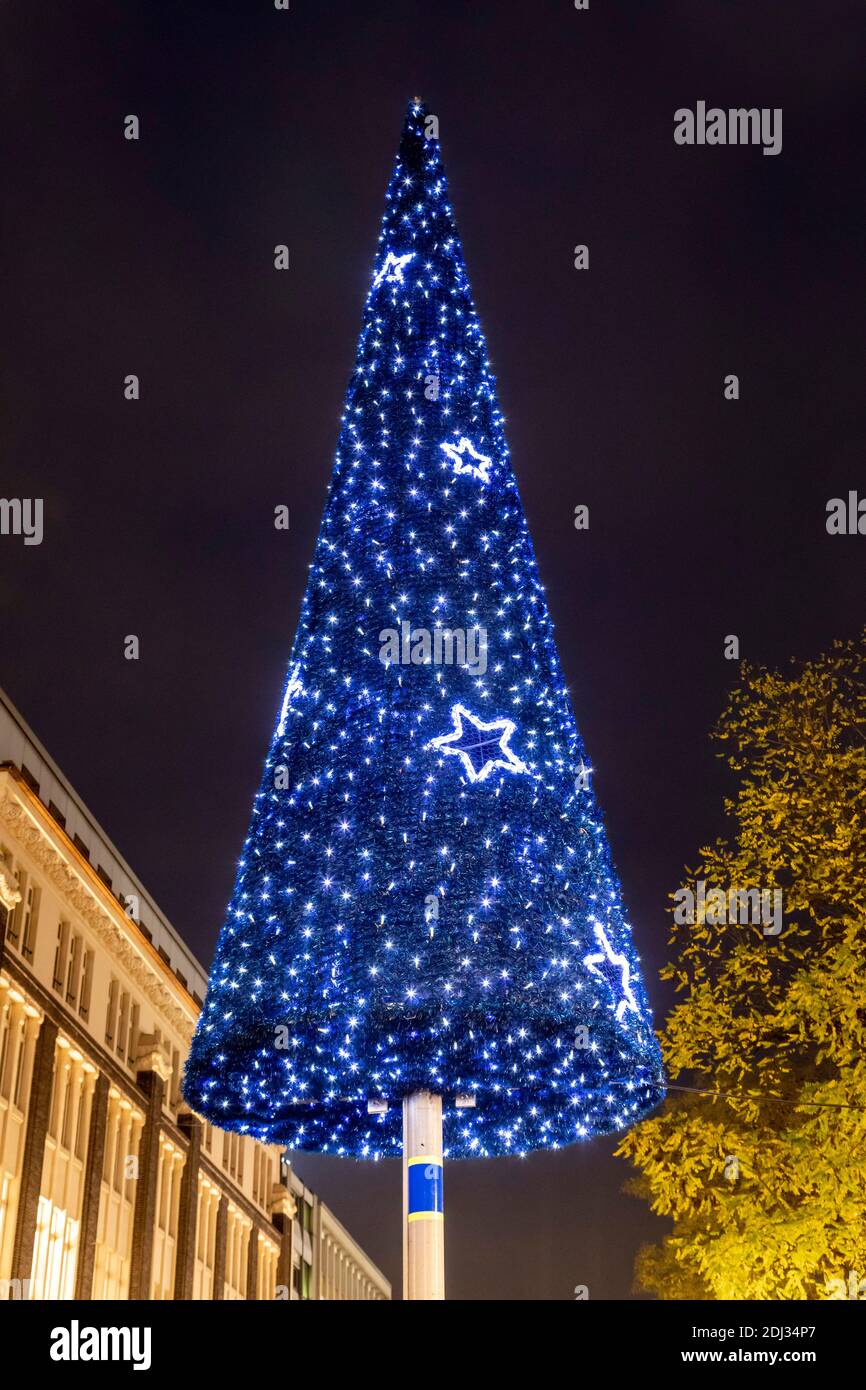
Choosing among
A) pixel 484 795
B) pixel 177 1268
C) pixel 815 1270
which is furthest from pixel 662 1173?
pixel 177 1268

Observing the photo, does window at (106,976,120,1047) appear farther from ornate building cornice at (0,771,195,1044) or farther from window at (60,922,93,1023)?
window at (60,922,93,1023)

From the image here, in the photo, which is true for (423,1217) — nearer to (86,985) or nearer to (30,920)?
(30,920)

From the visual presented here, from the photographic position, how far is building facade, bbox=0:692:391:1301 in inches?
1475

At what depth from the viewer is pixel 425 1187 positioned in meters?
10.7

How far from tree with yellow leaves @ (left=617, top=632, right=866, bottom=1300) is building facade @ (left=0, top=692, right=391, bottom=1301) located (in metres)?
16.6

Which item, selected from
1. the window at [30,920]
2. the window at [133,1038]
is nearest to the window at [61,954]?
the window at [30,920]

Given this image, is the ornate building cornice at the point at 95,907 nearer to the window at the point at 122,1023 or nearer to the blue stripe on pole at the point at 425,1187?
the window at the point at 122,1023

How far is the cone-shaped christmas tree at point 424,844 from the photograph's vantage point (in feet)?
34.0

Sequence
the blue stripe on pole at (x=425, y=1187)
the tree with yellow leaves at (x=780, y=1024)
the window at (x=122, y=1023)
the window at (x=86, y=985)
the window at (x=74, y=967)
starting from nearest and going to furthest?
the blue stripe on pole at (x=425, y=1187) → the tree with yellow leaves at (x=780, y=1024) → the window at (x=74, y=967) → the window at (x=86, y=985) → the window at (x=122, y=1023)

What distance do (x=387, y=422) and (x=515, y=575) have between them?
179 centimetres

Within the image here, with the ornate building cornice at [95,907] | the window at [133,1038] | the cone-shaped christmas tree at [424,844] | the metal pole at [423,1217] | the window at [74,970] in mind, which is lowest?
the metal pole at [423,1217]

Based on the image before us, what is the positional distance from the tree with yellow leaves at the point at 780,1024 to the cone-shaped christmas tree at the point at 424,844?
367 centimetres
